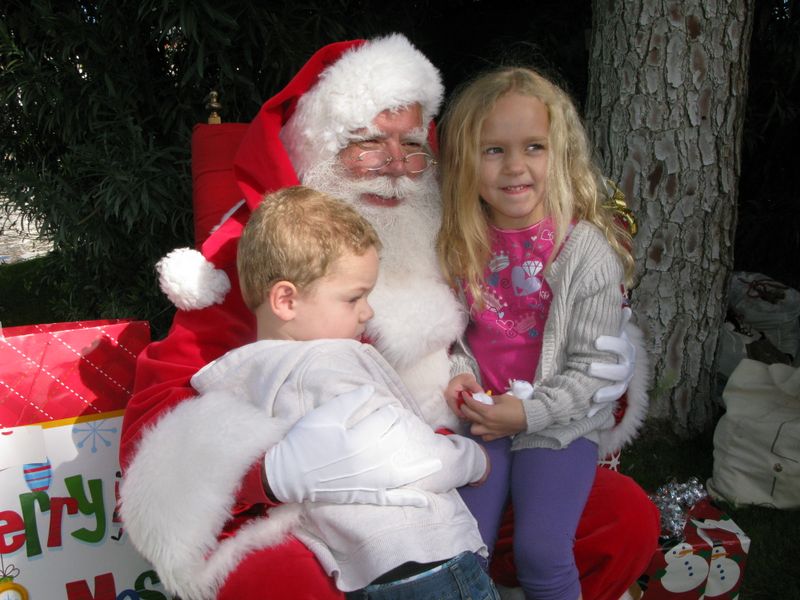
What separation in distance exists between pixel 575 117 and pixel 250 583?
1551 millimetres

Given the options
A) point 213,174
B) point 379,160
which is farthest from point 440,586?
point 213,174

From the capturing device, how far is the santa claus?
154 centimetres

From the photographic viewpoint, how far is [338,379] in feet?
5.03

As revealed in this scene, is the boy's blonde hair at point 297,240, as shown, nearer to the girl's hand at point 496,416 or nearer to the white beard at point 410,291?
the white beard at point 410,291

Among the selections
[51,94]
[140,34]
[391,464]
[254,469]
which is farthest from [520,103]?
[51,94]

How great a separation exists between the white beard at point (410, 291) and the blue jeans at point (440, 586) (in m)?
0.57

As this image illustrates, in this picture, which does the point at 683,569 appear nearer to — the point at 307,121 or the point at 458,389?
the point at 458,389

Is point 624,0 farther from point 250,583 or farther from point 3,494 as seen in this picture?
point 3,494

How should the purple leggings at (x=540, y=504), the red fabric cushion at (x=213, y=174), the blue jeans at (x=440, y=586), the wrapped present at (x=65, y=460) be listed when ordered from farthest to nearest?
1. the red fabric cushion at (x=213, y=174)
2. the wrapped present at (x=65, y=460)
3. the purple leggings at (x=540, y=504)
4. the blue jeans at (x=440, y=586)

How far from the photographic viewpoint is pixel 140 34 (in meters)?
3.54

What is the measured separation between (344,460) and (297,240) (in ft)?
1.62

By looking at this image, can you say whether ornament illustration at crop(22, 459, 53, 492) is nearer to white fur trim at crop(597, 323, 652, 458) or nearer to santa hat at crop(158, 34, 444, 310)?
santa hat at crop(158, 34, 444, 310)

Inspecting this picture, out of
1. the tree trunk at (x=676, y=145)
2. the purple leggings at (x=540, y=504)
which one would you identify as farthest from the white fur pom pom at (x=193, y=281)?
the tree trunk at (x=676, y=145)

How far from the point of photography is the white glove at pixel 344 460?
147 centimetres
